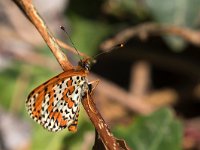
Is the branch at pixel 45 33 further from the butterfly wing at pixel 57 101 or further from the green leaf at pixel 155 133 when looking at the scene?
the green leaf at pixel 155 133

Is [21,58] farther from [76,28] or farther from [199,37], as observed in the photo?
[199,37]

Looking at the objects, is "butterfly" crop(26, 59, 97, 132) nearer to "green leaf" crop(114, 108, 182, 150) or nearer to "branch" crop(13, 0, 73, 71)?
"branch" crop(13, 0, 73, 71)

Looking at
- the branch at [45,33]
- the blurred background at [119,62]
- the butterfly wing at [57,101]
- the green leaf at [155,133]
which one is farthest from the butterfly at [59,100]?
the blurred background at [119,62]

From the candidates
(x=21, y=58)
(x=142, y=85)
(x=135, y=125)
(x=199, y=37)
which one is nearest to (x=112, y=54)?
(x=142, y=85)

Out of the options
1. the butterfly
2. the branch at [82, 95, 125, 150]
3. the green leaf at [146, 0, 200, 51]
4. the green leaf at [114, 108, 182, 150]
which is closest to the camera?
the branch at [82, 95, 125, 150]

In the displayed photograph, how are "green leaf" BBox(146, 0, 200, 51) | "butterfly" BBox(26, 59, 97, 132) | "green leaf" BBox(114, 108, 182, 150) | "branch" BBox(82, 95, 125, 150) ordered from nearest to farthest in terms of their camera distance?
1. "branch" BBox(82, 95, 125, 150)
2. "butterfly" BBox(26, 59, 97, 132)
3. "green leaf" BBox(114, 108, 182, 150)
4. "green leaf" BBox(146, 0, 200, 51)

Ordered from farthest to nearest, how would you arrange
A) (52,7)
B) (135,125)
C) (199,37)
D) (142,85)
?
(52,7)
(142,85)
(199,37)
(135,125)

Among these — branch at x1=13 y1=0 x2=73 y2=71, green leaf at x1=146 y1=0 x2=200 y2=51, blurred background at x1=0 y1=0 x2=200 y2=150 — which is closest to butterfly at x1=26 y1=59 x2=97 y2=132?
branch at x1=13 y1=0 x2=73 y2=71
